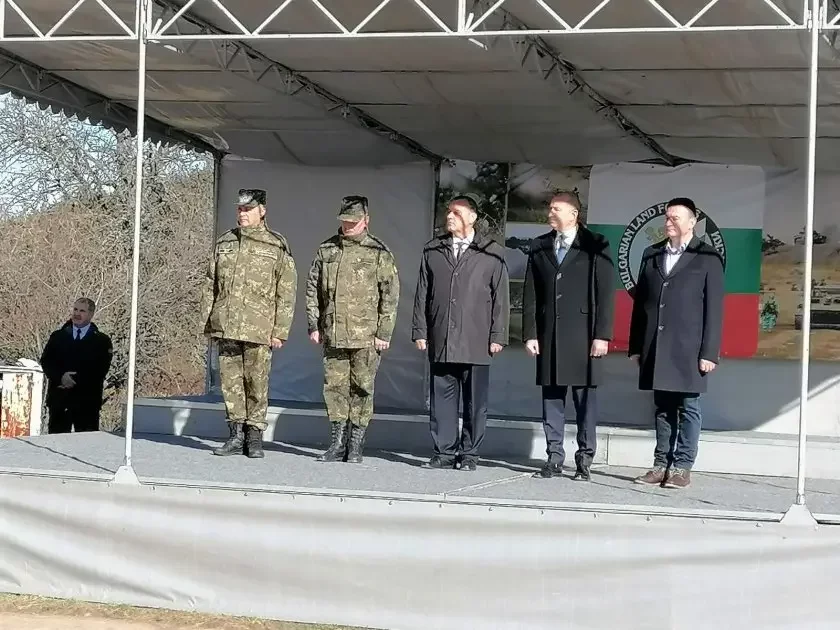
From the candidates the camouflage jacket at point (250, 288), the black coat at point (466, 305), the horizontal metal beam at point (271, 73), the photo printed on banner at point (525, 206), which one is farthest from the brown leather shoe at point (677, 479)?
the horizontal metal beam at point (271, 73)

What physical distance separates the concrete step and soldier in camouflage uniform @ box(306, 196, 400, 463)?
0.96 metres

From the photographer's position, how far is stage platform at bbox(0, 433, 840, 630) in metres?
4.48

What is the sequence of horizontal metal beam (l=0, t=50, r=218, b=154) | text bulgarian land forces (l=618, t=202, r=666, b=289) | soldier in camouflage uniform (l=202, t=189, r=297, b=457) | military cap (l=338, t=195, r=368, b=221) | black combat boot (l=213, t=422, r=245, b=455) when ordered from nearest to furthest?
military cap (l=338, t=195, r=368, b=221)
soldier in camouflage uniform (l=202, t=189, r=297, b=457)
black combat boot (l=213, t=422, r=245, b=455)
horizontal metal beam (l=0, t=50, r=218, b=154)
text bulgarian land forces (l=618, t=202, r=666, b=289)

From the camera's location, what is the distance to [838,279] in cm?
763

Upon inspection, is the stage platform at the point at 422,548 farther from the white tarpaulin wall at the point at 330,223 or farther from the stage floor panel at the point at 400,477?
the white tarpaulin wall at the point at 330,223

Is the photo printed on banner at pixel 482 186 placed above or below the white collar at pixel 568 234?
above

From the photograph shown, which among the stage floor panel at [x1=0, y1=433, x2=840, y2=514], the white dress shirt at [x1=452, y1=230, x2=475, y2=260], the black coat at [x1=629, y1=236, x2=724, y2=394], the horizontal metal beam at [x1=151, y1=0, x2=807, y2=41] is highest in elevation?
the horizontal metal beam at [x1=151, y1=0, x2=807, y2=41]

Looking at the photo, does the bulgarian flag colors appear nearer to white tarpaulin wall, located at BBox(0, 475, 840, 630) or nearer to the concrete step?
the concrete step

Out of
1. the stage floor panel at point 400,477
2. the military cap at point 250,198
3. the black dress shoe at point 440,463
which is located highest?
the military cap at point 250,198

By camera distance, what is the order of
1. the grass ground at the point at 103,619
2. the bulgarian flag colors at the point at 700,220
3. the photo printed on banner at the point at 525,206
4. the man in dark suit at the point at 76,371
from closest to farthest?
the grass ground at the point at 103,619 → the bulgarian flag colors at the point at 700,220 → the photo printed on banner at the point at 525,206 → the man in dark suit at the point at 76,371

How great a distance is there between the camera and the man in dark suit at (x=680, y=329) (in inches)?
215

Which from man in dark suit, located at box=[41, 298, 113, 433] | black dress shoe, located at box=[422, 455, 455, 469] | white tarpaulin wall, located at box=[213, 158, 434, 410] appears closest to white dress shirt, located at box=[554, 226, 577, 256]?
black dress shoe, located at box=[422, 455, 455, 469]

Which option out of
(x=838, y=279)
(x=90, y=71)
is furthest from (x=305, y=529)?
(x=838, y=279)

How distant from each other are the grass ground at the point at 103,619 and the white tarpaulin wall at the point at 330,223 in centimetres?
340
